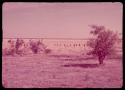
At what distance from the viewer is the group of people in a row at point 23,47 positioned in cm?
1146

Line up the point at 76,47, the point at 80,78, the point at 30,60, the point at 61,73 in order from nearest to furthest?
1. the point at 80,78
2. the point at 61,73
3. the point at 30,60
4. the point at 76,47

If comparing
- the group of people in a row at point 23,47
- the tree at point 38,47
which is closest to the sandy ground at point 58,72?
the tree at point 38,47

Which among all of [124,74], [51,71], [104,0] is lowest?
[51,71]

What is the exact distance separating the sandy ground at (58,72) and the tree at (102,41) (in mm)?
576

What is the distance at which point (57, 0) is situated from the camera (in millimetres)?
5289

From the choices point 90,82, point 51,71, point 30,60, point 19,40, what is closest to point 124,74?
point 90,82

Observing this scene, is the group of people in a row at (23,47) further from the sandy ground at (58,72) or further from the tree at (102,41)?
the tree at (102,41)

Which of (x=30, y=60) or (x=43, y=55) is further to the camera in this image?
(x=43, y=55)

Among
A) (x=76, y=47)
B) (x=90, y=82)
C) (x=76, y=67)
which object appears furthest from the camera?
(x=76, y=47)

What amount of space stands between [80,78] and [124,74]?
1.91 metres

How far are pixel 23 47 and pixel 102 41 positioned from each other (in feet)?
15.6

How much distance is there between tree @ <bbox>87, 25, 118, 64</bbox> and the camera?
25.8 ft

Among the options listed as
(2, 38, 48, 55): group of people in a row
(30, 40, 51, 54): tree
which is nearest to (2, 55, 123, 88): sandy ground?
(30, 40, 51, 54): tree

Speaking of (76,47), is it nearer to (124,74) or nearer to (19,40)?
(19,40)
